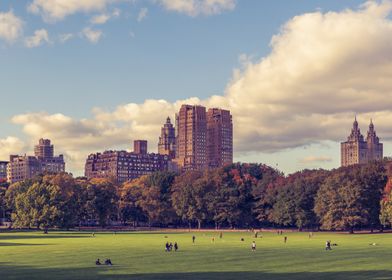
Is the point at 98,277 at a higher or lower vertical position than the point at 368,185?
lower

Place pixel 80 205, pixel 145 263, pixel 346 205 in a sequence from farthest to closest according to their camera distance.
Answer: pixel 80 205 < pixel 346 205 < pixel 145 263

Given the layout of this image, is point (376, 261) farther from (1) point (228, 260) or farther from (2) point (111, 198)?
(2) point (111, 198)

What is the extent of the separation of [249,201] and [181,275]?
14123 cm

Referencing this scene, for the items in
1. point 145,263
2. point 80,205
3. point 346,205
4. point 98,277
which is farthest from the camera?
point 80,205

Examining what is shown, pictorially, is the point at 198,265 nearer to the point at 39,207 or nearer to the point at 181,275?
the point at 181,275

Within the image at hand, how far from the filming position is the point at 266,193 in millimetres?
189250

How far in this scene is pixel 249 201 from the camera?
195250 millimetres

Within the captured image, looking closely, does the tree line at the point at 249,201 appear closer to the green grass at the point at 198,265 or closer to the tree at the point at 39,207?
the tree at the point at 39,207

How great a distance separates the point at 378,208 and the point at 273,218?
2873cm

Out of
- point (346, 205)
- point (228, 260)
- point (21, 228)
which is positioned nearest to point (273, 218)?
point (346, 205)

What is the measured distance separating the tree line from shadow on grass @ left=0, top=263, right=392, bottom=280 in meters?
90.1

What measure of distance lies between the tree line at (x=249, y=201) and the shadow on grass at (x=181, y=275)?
296ft

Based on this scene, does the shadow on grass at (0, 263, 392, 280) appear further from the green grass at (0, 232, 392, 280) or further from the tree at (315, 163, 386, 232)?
the tree at (315, 163, 386, 232)

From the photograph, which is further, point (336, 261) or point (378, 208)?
point (378, 208)
